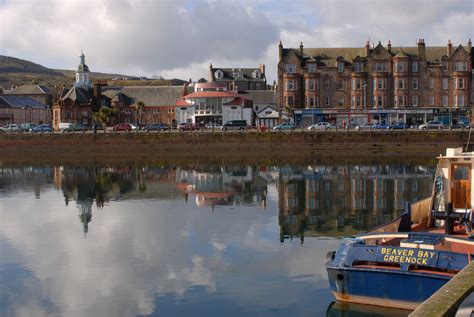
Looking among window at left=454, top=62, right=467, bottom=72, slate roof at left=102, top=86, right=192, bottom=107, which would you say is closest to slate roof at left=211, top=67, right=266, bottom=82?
slate roof at left=102, top=86, right=192, bottom=107

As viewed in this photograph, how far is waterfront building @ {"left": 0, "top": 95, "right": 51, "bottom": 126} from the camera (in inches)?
5094

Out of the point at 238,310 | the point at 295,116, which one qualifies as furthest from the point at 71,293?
the point at 295,116

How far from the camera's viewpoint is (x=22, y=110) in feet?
440

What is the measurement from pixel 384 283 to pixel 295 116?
8767 cm

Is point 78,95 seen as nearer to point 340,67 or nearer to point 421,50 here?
point 340,67

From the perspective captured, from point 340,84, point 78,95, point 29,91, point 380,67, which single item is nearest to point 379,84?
point 380,67

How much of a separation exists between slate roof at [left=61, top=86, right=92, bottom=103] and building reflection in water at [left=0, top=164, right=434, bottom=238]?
50608 millimetres

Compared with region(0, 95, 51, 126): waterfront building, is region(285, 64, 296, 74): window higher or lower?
higher

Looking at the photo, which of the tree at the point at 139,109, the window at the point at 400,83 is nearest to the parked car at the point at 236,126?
the window at the point at 400,83

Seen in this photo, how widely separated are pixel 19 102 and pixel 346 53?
66.3m

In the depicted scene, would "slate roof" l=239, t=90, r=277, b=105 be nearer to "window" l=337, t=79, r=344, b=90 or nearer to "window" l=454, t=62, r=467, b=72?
"window" l=337, t=79, r=344, b=90

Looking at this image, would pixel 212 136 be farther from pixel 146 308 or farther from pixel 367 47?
pixel 146 308

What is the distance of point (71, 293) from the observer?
2170cm

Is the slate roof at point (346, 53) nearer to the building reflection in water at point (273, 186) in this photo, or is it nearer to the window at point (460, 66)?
the window at point (460, 66)
